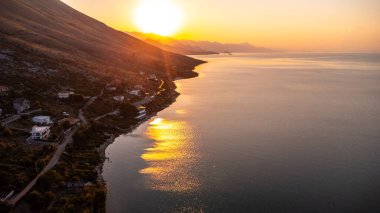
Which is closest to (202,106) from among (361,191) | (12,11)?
(361,191)

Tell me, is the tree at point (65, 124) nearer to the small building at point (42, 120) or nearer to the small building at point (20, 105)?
the small building at point (42, 120)

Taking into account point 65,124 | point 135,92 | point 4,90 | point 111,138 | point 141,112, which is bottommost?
point 135,92

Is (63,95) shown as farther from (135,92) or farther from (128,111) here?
(135,92)

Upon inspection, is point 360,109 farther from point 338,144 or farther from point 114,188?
point 114,188

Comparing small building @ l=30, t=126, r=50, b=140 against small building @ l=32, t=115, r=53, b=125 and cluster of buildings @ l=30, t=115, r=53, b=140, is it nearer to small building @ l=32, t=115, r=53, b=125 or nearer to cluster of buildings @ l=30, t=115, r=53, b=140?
cluster of buildings @ l=30, t=115, r=53, b=140

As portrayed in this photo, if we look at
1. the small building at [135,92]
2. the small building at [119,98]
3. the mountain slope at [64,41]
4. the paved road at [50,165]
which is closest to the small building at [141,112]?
the small building at [119,98]

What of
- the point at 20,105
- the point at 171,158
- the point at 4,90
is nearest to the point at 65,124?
the point at 20,105

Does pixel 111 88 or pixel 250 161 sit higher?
pixel 250 161
